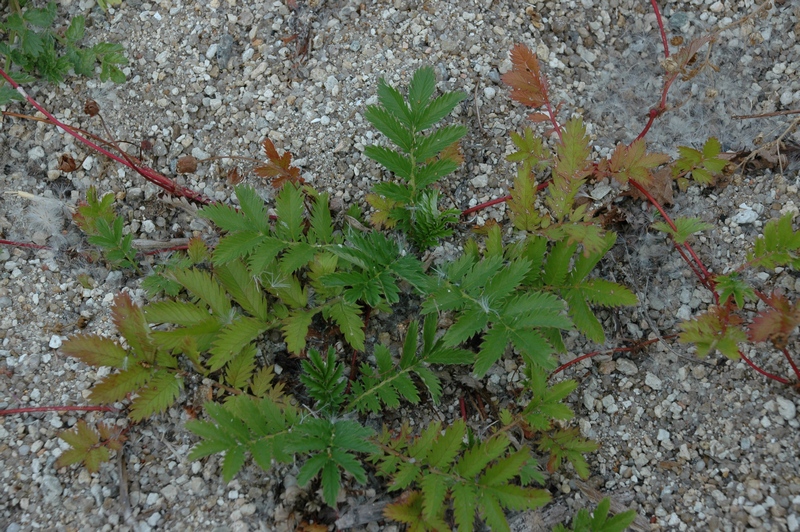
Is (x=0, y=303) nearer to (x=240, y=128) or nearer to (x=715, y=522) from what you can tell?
(x=240, y=128)

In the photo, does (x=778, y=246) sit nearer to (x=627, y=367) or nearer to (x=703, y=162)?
(x=703, y=162)

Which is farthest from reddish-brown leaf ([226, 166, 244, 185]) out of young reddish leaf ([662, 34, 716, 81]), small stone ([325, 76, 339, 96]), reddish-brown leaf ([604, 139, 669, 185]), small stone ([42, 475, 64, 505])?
young reddish leaf ([662, 34, 716, 81])

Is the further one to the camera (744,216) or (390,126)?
(744,216)

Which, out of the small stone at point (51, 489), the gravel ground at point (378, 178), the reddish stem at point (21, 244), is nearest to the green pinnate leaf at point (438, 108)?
the gravel ground at point (378, 178)

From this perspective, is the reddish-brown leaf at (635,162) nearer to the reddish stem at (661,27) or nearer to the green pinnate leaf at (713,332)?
the green pinnate leaf at (713,332)

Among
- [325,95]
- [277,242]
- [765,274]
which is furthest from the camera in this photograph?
[325,95]

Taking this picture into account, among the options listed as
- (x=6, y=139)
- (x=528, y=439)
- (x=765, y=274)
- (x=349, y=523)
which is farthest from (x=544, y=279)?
(x=6, y=139)

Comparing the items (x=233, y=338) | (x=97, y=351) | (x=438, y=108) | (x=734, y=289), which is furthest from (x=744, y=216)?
(x=97, y=351)

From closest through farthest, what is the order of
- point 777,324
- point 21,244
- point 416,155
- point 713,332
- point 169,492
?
1. point 777,324
2. point 713,332
3. point 169,492
4. point 416,155
5. point 21,244
